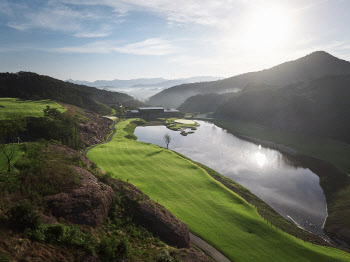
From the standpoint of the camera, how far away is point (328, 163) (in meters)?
66.7

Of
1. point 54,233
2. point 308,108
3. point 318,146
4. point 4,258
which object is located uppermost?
point 308,108

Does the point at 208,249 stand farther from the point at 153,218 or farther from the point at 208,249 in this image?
the point at 153,218

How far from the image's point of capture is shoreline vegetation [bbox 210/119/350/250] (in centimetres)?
3681

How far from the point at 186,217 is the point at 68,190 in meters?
18.2

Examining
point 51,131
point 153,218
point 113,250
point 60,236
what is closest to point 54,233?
point 60,236

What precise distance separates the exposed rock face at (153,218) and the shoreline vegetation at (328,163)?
3043 cm

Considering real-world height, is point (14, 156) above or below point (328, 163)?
above

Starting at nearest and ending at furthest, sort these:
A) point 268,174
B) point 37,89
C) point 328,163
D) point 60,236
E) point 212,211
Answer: point 60,236
point 212,211
point 268,174
point 328,163
point 37,89

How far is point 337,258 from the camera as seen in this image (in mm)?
26062

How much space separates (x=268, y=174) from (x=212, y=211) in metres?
34.2

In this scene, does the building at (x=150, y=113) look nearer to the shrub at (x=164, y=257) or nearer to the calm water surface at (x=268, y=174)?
the calm water surface at (x=268, y=174)

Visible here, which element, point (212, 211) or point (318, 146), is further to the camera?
point (318, 146)

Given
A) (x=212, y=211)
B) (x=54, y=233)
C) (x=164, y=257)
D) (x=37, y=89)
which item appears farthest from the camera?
(x=37, y=89)

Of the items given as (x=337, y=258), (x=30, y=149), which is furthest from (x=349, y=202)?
(x=30, y=149)
